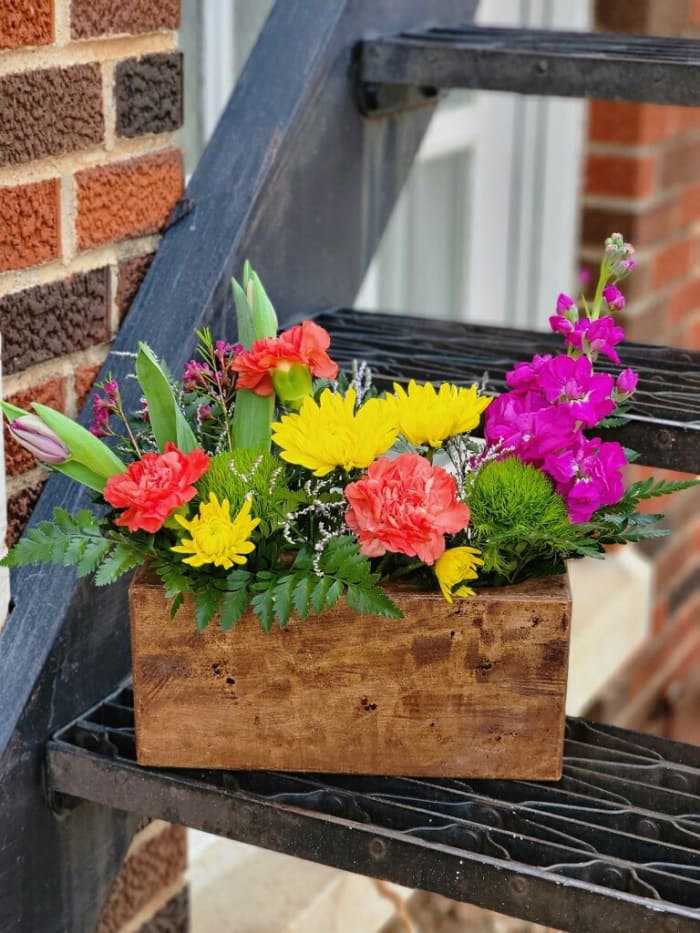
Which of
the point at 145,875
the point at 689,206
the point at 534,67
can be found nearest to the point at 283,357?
the point at 534,67

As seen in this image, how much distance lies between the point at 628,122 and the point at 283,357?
202 cm

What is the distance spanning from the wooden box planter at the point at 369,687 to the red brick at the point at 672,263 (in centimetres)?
211

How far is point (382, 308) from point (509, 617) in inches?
65.7

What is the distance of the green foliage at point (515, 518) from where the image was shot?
0.93m

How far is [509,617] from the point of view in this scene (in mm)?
945

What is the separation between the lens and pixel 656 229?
2.93 metres

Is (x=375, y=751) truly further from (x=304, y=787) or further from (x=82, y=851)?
(x=82, y=851)

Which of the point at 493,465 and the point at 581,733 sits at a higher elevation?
the point at 493,465

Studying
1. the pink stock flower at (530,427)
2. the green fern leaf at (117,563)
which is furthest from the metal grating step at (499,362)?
the green fern leaf at (117,563)

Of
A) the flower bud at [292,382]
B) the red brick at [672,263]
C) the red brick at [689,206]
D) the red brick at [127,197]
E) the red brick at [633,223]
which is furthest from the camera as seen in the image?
the red brick at [689,206]

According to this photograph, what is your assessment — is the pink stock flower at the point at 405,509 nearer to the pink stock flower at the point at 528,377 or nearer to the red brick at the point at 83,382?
the pink stock flower at the point at 528,377

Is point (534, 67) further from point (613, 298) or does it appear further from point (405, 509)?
point (405, 509)

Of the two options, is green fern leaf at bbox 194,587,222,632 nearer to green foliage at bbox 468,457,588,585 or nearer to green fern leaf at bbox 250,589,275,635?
green fern leaf at bbox 250,589,275,635

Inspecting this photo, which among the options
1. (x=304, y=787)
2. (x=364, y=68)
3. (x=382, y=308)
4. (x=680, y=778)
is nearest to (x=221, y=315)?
(x=364, y=68)
